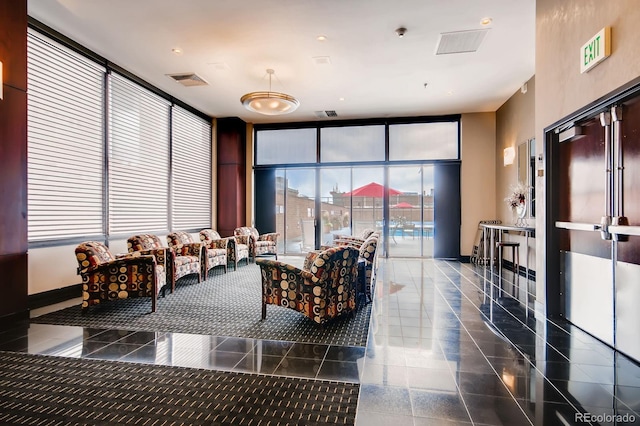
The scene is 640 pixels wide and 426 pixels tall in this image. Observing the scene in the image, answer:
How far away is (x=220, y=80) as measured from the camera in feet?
21.6

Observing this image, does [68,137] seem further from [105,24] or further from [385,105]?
[385,105]

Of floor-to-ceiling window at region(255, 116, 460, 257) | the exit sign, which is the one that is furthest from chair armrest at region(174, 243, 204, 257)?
the exit sign

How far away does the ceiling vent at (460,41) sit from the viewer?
187 inches

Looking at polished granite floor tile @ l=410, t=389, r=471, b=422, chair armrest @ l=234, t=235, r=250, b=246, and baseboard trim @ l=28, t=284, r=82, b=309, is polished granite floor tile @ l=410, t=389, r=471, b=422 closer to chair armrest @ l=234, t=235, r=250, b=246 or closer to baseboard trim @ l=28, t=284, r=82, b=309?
baseboard trim @ l=28, t=284, r=82, b=309

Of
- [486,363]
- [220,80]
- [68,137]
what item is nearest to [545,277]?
[486,363]

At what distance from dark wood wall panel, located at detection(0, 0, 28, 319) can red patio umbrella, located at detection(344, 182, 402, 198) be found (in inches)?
285

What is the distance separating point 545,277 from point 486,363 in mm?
1891

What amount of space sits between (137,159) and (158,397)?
17.9ft

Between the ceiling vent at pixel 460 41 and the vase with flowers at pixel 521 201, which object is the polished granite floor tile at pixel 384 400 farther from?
the vase with flowers at pixel 521 201

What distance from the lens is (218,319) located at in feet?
12.8

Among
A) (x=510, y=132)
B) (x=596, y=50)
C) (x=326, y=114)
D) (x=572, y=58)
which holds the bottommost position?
(x=596, y=50)

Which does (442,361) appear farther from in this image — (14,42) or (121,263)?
(14,42)

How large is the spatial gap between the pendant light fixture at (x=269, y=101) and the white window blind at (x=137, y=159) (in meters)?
2.41

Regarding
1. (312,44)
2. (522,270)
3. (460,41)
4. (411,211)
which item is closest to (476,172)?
(411,211)
